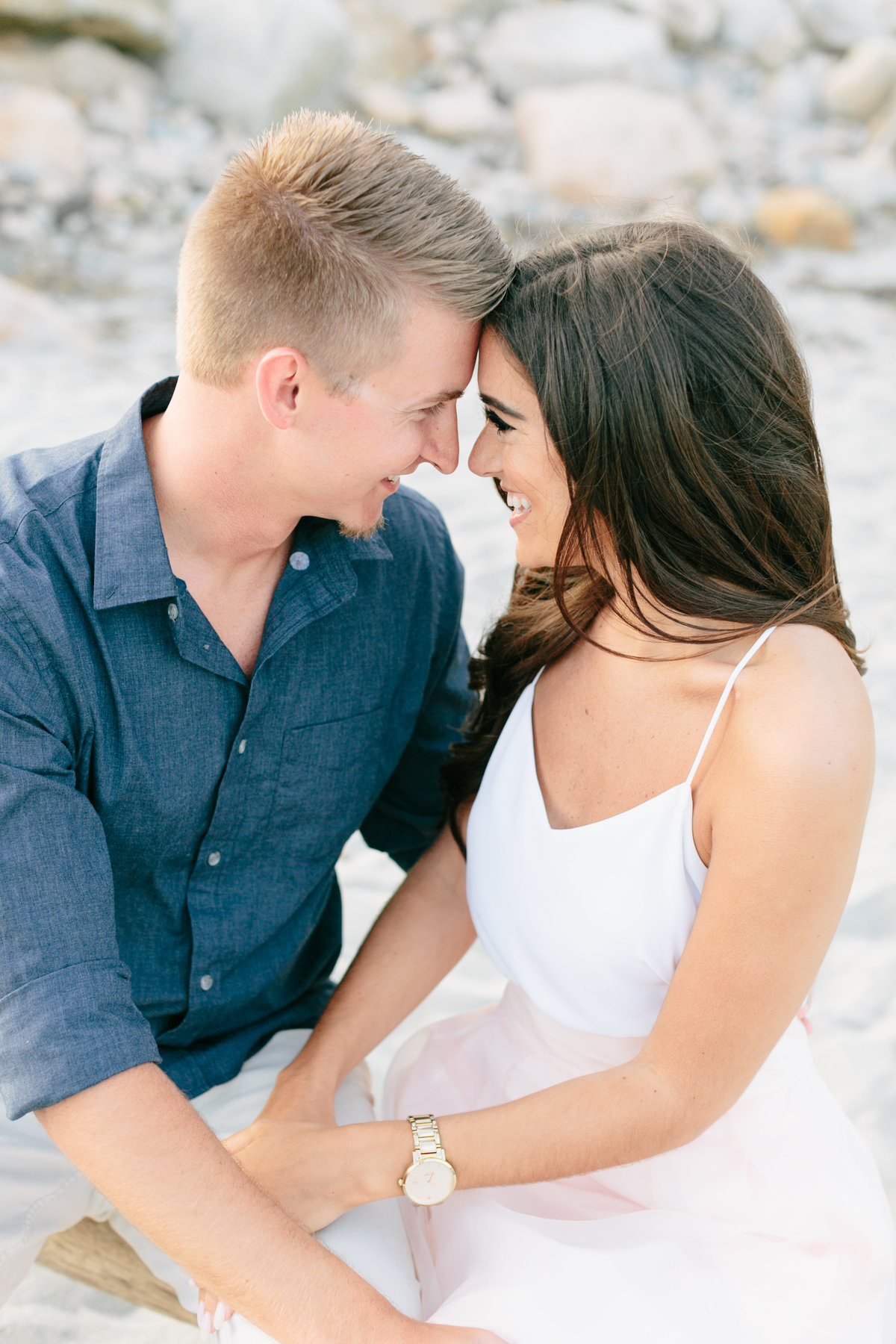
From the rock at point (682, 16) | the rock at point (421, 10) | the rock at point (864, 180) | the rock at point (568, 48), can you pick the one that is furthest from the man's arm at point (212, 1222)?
the rock at point (682, 16)

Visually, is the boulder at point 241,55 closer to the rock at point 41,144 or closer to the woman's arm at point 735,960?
the rock at point 41,144

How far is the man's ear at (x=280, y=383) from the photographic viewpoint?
1820 millimetres

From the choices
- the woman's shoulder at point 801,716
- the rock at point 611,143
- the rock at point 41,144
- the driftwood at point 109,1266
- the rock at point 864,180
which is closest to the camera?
the woman's shoulder at point 801,716

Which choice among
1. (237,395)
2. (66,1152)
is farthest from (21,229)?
(66,1152)

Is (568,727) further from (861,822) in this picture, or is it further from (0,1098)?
(0,1098)

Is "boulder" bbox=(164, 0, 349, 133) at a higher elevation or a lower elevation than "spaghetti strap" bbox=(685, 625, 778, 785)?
lower

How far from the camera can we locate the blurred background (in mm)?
4266

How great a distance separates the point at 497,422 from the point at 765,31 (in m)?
14.8

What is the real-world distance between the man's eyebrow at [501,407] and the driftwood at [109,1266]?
5.16 ft

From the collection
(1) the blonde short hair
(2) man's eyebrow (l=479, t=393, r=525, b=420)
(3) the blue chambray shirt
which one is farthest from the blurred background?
(1) the blonde short hair

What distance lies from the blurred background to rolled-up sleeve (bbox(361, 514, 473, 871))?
9.7 inches

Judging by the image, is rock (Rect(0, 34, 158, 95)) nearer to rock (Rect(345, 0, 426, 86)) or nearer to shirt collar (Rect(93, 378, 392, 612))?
rock (Rect(345, 0, 426, 86))

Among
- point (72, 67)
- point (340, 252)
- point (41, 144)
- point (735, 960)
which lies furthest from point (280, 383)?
point (72, 67)

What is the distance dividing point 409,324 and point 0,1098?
141 cm
